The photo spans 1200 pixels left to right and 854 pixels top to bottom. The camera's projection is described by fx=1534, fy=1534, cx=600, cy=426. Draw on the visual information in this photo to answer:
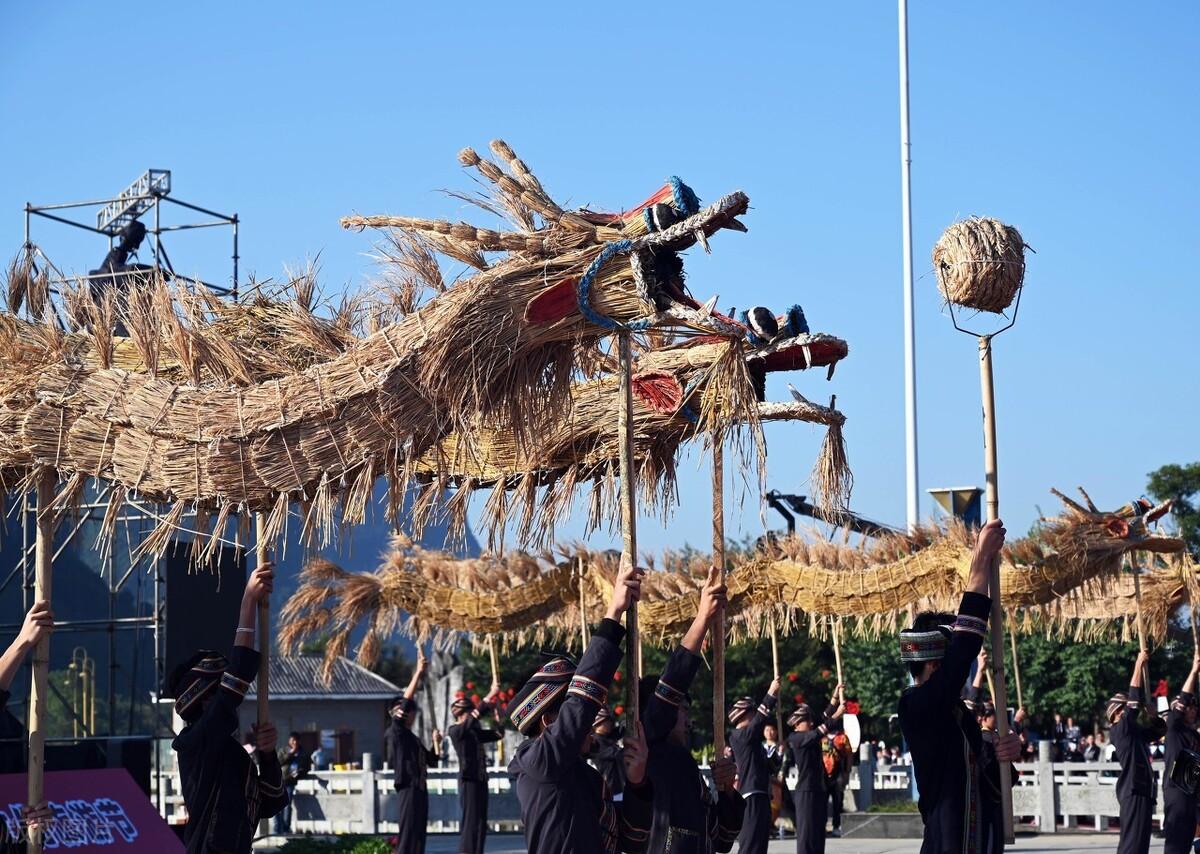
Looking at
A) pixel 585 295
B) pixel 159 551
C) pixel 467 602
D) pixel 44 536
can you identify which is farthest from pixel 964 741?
pixel 467 602

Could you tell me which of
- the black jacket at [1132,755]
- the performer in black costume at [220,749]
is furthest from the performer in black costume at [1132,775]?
the performer in black costume at [220,749]

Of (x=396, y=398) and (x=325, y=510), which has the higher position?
(x=396, y=398)

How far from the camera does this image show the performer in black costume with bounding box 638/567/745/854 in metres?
6.66

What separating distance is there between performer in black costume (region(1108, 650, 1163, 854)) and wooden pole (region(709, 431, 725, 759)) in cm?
603

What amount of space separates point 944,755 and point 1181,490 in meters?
28.0

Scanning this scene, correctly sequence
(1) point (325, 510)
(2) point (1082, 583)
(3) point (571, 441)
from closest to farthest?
(1) point (325, 510)
(3) point (571, 441)
(2) point (1082, 583)

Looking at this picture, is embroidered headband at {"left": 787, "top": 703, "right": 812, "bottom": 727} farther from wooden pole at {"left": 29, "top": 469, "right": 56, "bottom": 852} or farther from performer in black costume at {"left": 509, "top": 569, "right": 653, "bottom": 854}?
wooden pole at {"left": 29, "top": 469, "right": 56, "bottom": 852}

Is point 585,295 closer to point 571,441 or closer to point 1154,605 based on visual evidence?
point 571,441

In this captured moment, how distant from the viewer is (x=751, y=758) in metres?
12.6

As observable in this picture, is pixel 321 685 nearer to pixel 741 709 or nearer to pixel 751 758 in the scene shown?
pixel 751 758

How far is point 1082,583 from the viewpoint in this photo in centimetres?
1438

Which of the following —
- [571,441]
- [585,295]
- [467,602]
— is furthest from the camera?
[467,602]

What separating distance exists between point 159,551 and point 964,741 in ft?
11.9

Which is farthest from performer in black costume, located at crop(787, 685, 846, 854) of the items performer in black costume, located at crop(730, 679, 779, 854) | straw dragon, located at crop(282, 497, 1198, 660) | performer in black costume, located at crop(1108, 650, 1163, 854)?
performer in black costume, located at crop(1108, 650, 1163, 854)
